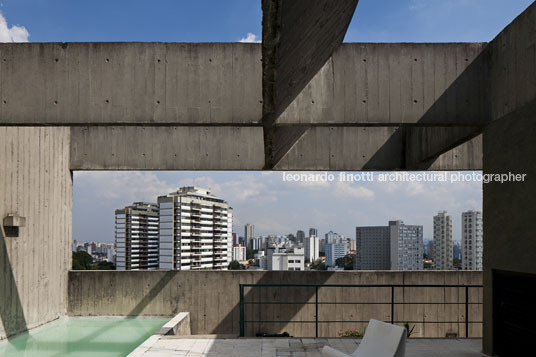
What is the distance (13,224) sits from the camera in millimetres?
6945

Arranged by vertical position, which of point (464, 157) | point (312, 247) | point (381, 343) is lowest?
point (312, 247)

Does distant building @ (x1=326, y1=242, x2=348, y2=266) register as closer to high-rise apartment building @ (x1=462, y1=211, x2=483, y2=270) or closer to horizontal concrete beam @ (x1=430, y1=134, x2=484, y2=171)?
high-rise apartment building @ (x1=462, y1=211, x2=483, y2=270)

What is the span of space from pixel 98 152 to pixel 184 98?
4.68 m

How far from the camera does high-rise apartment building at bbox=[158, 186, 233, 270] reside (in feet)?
146

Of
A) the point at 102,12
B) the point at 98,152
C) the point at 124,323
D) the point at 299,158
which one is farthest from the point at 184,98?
the point at 124,323

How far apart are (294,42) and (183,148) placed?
5.24 meters

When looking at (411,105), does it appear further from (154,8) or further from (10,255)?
(10,255)

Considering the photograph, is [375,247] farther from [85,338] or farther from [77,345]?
[77,345]

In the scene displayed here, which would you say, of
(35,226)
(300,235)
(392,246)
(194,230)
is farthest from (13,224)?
(300,235)

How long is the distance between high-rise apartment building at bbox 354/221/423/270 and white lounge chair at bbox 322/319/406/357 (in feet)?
122

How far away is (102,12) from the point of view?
600 centimetres

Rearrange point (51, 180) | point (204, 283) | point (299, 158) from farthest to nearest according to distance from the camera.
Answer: point (204, 283) → point (51, 180) → point (299, 158)

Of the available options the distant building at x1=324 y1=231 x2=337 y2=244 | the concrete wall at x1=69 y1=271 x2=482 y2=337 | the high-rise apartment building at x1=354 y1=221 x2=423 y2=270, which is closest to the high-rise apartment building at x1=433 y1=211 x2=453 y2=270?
the high-rise apartment building at x1=354 y1=221 x2=423 y2=270

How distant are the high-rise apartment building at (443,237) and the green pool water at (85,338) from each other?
45300mm
